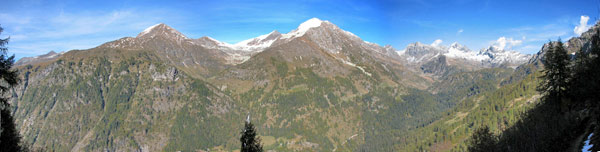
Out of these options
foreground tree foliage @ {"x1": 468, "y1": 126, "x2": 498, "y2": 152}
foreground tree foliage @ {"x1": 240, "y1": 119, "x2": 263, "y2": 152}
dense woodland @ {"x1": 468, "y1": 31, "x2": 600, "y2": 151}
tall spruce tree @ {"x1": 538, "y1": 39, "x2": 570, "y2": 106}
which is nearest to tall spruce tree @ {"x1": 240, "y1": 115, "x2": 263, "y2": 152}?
foreground tree foliage @ {"x1": 240, "y1": 119, "x2": 263, "y2": 152}

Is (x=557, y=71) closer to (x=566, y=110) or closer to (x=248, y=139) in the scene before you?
(x=566, y=110)

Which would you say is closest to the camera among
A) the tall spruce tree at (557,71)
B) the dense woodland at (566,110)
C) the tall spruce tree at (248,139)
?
the dense woodland at (566,110)

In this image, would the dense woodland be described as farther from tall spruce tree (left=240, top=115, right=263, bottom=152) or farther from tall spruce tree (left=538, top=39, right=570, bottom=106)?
tall spruce tree (left=240, top=115, right=263, bottom=152)

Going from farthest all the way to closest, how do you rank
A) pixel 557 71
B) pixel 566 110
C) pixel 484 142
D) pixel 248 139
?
pixel 484 142, pixel 557 71, pixel 566 110, pixel 248 139

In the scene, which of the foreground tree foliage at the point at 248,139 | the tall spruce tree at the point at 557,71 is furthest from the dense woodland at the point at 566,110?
the foreground tree foliage at the point at 248,139


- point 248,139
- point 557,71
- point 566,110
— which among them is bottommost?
point 248,139

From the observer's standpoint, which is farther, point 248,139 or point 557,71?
point 557,71

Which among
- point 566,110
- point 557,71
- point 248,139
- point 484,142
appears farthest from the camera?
point 484,142

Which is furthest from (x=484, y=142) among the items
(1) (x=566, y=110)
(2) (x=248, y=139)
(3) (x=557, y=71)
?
(2) (x=248, y=139)

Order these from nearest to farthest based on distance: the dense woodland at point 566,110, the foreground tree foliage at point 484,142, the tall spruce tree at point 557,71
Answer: the dense woodland at point 566,110, the tall spruce tree at point 557,71, the foreground tree foliage at point 484,142

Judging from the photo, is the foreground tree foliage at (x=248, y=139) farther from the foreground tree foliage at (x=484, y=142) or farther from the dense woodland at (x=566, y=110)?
the foreground tree foliage at (x=484, y=142)

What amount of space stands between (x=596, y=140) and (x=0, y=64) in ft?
143

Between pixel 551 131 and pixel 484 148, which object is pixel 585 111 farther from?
pixel 484 148

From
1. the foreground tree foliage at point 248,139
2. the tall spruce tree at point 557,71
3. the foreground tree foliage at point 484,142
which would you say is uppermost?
the tall spruce tree at point 557,71
